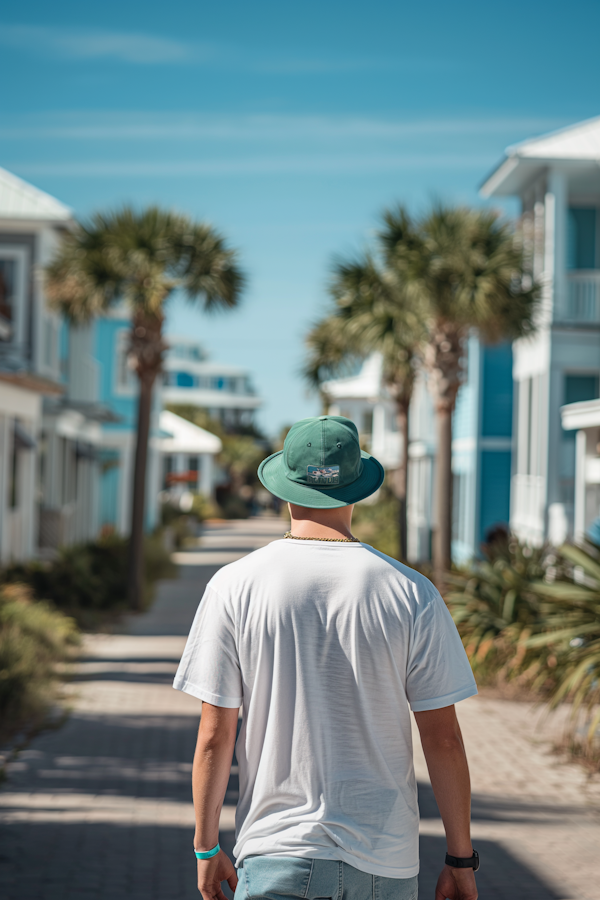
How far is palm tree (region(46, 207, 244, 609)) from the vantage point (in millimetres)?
13609

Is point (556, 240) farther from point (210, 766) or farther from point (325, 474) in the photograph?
point (210, 766)

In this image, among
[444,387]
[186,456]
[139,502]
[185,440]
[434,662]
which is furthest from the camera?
[186,456]

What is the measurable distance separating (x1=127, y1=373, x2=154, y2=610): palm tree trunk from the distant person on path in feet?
40.7

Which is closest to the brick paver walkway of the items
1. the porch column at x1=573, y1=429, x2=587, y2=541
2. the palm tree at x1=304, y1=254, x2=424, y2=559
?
the porch column at x1=573, y1=429, x2=587, y2=541

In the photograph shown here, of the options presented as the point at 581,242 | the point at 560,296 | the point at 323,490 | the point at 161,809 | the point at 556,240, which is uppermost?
the point at 581,242

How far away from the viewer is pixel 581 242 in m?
17.2

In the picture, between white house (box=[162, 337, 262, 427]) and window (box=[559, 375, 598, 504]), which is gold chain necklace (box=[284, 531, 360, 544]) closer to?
window (box=[559, 375, 598, 504])

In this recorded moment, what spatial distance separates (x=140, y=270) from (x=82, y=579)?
460cm

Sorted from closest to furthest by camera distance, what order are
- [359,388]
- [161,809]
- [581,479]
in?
[161,809] < [581,479] < [359,388]

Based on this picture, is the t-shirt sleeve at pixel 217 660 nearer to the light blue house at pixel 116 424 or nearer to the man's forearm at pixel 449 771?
the man's forearm at pixel 449 771

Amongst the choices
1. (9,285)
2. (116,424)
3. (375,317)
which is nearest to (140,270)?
(375,317)

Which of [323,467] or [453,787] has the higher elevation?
[323,467]

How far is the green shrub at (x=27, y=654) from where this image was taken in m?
7.89

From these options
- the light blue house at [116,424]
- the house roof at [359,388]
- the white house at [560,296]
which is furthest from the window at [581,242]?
the light blue house at [116,424]
